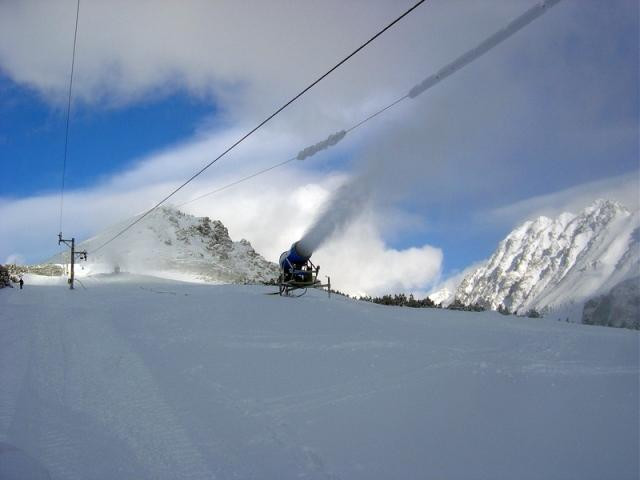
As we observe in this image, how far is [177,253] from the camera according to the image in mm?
74750

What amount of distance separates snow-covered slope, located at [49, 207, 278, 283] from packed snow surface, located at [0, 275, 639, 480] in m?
45.9

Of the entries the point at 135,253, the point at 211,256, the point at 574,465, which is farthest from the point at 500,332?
the point at 211,256

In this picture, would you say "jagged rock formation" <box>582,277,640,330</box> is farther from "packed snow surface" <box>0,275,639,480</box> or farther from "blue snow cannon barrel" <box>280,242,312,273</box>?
"packed snow surface" <box>0,275,639,480</box>

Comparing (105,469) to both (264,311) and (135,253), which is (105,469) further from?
(135,253)

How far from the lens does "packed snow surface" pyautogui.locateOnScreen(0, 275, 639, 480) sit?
16.5ft

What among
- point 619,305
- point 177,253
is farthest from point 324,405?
point 619,305

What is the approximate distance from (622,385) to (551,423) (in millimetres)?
2247

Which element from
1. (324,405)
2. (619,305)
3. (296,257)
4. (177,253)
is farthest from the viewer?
(619,305)

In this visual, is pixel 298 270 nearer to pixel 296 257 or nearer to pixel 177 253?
pixel 296 257

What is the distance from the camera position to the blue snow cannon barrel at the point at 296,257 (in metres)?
23.5

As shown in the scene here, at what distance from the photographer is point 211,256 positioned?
81.2m

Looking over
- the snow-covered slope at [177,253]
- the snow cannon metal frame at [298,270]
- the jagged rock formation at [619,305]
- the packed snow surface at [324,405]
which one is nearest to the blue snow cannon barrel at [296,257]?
the snow cannon metal frame at [298,270]

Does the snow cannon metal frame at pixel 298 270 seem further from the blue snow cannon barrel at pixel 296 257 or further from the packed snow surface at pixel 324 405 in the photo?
the packed snow surface at pixel 324 405

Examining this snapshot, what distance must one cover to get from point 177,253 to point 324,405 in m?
71.5
